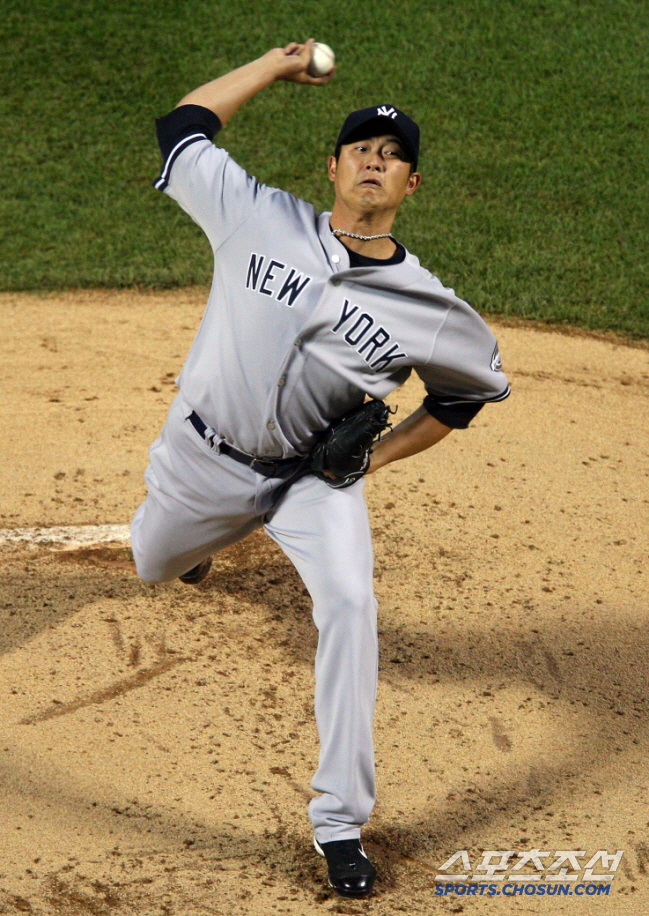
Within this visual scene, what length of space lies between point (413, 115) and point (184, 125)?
5913 millimetres

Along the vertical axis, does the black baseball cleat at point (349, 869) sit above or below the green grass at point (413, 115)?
below

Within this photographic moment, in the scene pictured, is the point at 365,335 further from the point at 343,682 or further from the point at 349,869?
the point at 349,869

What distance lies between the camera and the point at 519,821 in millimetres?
3469

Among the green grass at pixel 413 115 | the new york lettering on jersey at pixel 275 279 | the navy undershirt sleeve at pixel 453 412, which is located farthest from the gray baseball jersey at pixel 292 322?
the green grass at pixel 413 115

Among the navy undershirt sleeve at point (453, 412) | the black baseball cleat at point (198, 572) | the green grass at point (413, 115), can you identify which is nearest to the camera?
the navy undershirt sleeve at point (453, 412)

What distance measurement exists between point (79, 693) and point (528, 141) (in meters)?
6.48

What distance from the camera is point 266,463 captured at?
11.2ft

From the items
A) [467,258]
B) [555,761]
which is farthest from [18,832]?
[467,258]

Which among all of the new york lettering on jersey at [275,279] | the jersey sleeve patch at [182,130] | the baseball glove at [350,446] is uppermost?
the jersey sleeve patch at [182,130]

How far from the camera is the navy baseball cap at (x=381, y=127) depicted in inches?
128

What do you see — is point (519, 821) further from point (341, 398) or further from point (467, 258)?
point (467, 258)

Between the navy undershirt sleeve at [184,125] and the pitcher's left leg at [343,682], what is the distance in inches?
51.9

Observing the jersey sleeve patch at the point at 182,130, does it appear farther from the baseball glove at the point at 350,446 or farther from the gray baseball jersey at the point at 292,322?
the baseball glove at the point at 350,446

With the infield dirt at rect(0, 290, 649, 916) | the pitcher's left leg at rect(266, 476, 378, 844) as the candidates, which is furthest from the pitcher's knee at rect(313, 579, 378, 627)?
the infield dirt at rect(0, 290, 649, 916)
